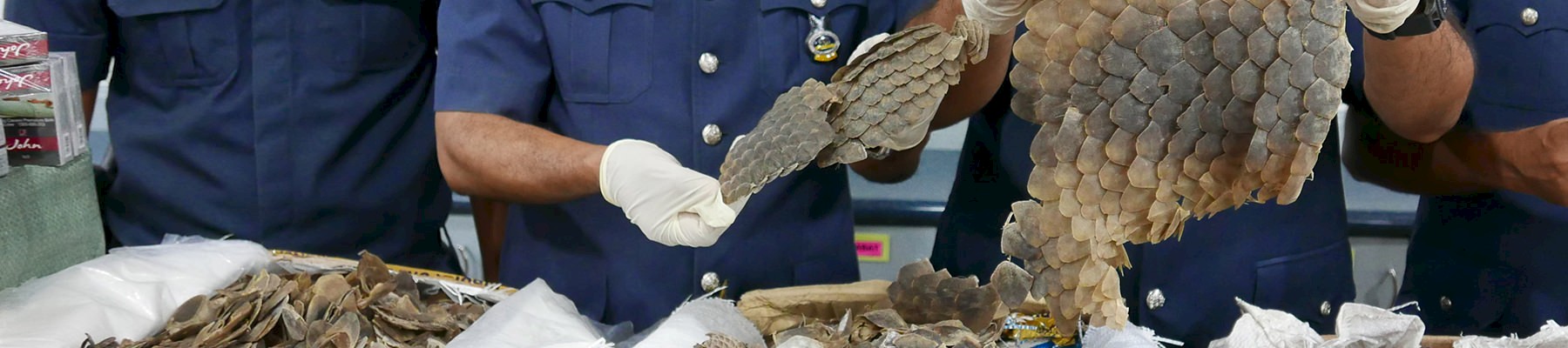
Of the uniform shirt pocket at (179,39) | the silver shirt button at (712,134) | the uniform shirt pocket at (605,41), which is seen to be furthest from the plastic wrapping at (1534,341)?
the uniform shirt pocket at (179,39)

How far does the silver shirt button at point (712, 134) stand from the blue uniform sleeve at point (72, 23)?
937mm

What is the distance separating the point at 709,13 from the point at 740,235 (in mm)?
302

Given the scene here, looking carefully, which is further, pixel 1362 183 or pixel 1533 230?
pixel 1362 183

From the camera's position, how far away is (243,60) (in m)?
1.75

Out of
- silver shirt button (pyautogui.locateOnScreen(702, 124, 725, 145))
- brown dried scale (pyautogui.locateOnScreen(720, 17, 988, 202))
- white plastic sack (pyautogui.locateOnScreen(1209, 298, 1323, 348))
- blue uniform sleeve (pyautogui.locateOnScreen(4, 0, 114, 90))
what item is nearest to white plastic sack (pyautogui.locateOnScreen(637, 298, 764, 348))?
brown dried scale (pyautogui.locateOnScreen(720, 17, 988, 202))

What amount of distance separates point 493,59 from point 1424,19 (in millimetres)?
1079

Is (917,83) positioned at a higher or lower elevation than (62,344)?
higher

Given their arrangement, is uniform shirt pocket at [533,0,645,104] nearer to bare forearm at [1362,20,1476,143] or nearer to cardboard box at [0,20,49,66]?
cardboard box at [0,20,49,66]

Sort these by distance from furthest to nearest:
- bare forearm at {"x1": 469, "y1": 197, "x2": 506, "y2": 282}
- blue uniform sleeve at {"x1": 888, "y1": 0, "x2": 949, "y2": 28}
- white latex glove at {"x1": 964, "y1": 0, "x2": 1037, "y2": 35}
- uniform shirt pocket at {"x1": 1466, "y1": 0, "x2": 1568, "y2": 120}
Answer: bare forearm at {"x1": 469, "y1": 197, "x2": 506, "y2": 282} → blue uniform sleeve at {"x1": 888, "y1": 0, "x2": 949, "y2": 28} → uniform shirt pocket at {"x1": 1466, "y1": 0, "x2": 1568, "y2": 120} → white latex glove at {"x1": 964, "y1": 0, "x2": 1037, "y2": 35}

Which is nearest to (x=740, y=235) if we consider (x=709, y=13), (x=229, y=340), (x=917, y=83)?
(x=709, y=13)

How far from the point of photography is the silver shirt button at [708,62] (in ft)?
4.93

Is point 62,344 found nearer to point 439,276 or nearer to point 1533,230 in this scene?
point 439,276

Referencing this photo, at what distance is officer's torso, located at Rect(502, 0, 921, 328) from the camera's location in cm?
151

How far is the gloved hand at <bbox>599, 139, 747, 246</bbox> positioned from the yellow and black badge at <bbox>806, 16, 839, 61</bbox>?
255 mm
